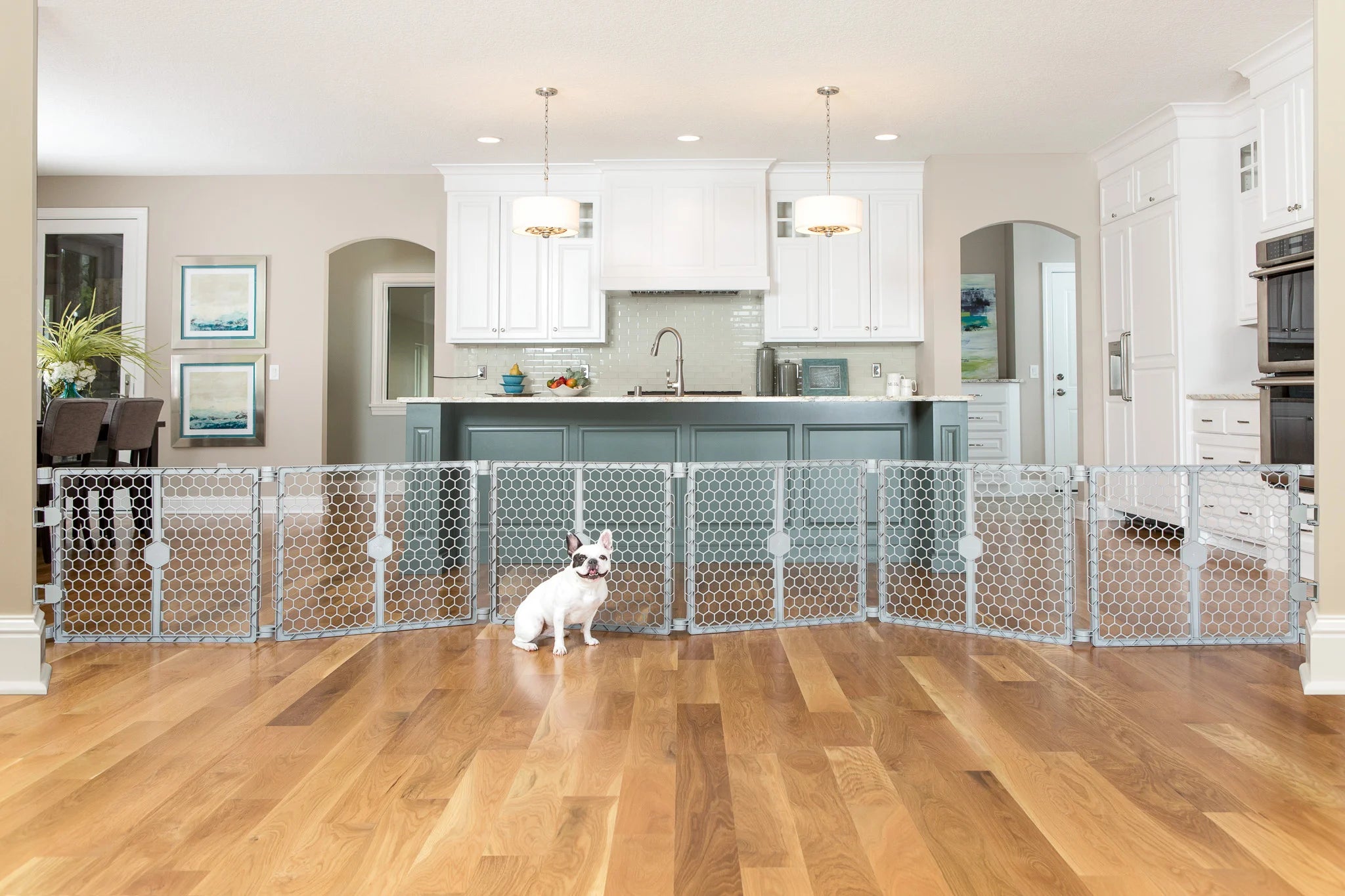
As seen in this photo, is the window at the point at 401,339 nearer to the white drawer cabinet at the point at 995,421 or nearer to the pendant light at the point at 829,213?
the pendant light at the point at 829,213

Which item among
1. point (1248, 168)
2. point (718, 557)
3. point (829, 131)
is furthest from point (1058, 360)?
point (718, 557)

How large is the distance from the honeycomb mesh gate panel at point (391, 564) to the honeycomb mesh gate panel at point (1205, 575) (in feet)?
6.90

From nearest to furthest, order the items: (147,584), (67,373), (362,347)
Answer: (147,584)
(67,373)
(362,347)

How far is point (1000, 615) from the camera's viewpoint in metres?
3.22

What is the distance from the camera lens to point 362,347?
8.25 m

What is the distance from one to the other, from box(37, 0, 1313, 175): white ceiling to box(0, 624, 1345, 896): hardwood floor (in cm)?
276

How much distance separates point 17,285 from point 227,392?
175 inches

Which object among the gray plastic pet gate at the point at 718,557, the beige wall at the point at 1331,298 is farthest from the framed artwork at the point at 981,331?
the beige wall at the point at 1331,298

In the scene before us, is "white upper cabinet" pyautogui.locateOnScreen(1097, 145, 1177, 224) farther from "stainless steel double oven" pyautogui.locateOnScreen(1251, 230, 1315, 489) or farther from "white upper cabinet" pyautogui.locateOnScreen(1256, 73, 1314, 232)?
"stainless steel double oven" pyautogui.locateOnScreen(1251, 230, 1315, 489)

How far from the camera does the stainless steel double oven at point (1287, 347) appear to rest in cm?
383

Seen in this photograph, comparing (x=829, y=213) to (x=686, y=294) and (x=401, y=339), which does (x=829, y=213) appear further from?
(x=401, y=339)

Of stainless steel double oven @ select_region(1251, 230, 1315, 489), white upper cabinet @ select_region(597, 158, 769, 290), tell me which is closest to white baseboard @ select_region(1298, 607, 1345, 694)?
stainless steel double oven @ select_region(1251, 230, 1315, 489)

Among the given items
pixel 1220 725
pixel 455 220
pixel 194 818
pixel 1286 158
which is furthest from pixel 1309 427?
pixel 455 220

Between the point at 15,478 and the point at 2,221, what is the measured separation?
2.07 ft
